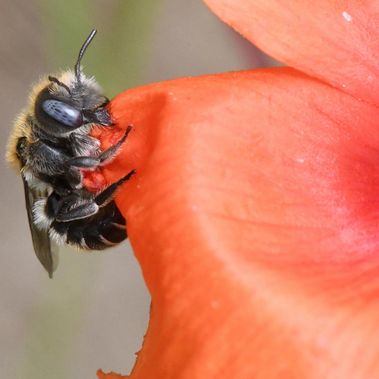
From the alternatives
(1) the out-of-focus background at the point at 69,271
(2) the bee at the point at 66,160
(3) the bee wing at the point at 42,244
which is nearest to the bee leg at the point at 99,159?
(2) the bee at the point at 66,160

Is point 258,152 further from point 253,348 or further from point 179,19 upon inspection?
point 179,19

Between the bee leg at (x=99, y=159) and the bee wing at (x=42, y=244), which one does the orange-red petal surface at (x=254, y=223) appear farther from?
the bee wing at (x=42, y=244)

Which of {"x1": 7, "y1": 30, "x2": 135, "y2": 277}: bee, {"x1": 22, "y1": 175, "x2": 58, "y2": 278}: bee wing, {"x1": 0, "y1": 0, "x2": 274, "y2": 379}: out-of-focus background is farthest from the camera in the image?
{"x1": 0, "y1": 0, "x2": 274, "y2": 379}: out-of-focus background

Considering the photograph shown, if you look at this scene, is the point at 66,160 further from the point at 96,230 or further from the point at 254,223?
the point at 254,223

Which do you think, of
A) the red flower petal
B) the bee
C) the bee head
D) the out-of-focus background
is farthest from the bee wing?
the out-of-focus background

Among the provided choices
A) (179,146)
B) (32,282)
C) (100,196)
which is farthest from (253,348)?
(32,282)

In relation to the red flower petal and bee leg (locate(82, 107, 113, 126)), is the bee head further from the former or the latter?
the red flower petal

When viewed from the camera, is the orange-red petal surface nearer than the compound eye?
Yes
